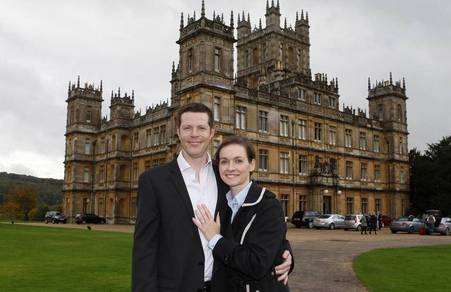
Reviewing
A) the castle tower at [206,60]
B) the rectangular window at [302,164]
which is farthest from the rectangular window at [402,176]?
the castle tower at [206,60]

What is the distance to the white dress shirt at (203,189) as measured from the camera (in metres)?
3.91

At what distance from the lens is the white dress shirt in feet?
12.8

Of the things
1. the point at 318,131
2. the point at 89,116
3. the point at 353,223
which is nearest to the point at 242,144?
the point at 353,223

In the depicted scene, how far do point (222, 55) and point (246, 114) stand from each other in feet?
18.5

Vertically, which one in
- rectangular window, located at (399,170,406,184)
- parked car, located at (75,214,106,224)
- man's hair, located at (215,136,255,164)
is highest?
rectangular window, located at (399,170,406,184)

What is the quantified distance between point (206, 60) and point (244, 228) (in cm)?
3500

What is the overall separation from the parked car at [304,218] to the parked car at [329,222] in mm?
895

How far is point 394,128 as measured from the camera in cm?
5559

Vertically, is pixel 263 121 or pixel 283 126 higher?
pixel 263 121

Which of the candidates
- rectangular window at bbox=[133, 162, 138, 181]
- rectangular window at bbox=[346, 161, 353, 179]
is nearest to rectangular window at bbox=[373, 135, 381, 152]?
rectangular window at bbox=[346, 161, 353, 179]

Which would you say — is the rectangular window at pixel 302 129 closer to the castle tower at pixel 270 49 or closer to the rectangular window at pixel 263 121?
the rectangular window at pixel 263 121

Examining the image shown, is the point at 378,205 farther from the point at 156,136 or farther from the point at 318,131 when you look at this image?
the point at 156,136

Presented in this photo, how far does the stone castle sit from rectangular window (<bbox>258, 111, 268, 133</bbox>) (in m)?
0.11

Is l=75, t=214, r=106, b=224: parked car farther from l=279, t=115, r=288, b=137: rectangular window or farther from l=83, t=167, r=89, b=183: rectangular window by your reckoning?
l=279, t=115, r=288, b=137: rectangular window
